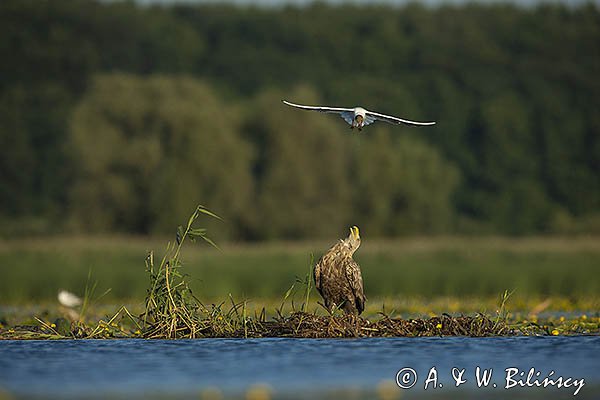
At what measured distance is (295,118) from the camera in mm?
61719

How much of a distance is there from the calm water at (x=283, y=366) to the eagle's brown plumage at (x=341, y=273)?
575 mm

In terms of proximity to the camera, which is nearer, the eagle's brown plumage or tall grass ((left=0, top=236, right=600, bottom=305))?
the eagle's brown plumage

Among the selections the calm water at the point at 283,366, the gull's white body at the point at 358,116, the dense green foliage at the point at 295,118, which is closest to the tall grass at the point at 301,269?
the gull's white body at the point at 358,116

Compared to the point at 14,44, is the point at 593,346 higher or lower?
lower

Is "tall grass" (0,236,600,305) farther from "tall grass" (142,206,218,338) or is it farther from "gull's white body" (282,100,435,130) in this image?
"gull's white body" (282,100,435,130)

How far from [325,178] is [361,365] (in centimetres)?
4968

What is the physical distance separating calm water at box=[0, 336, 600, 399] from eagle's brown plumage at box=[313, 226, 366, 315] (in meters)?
0.57

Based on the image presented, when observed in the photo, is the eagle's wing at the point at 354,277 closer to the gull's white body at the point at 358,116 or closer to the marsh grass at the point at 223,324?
the marsh grass at the point at 223,324

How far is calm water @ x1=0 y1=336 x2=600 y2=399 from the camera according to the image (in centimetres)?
1186

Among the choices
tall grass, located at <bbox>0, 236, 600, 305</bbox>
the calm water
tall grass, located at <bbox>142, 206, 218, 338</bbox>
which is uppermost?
tall grass, located at <bbox>142, 206, 218, 338</bbox>

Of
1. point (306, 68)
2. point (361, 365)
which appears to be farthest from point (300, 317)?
point (306, 68)

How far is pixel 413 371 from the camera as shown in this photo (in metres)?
12.9

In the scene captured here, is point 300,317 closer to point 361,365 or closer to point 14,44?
point 361,365

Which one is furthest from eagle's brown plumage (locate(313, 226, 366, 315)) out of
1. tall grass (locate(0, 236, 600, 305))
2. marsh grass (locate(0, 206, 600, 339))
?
tall grass (locate(0, 236, 600, 305))
